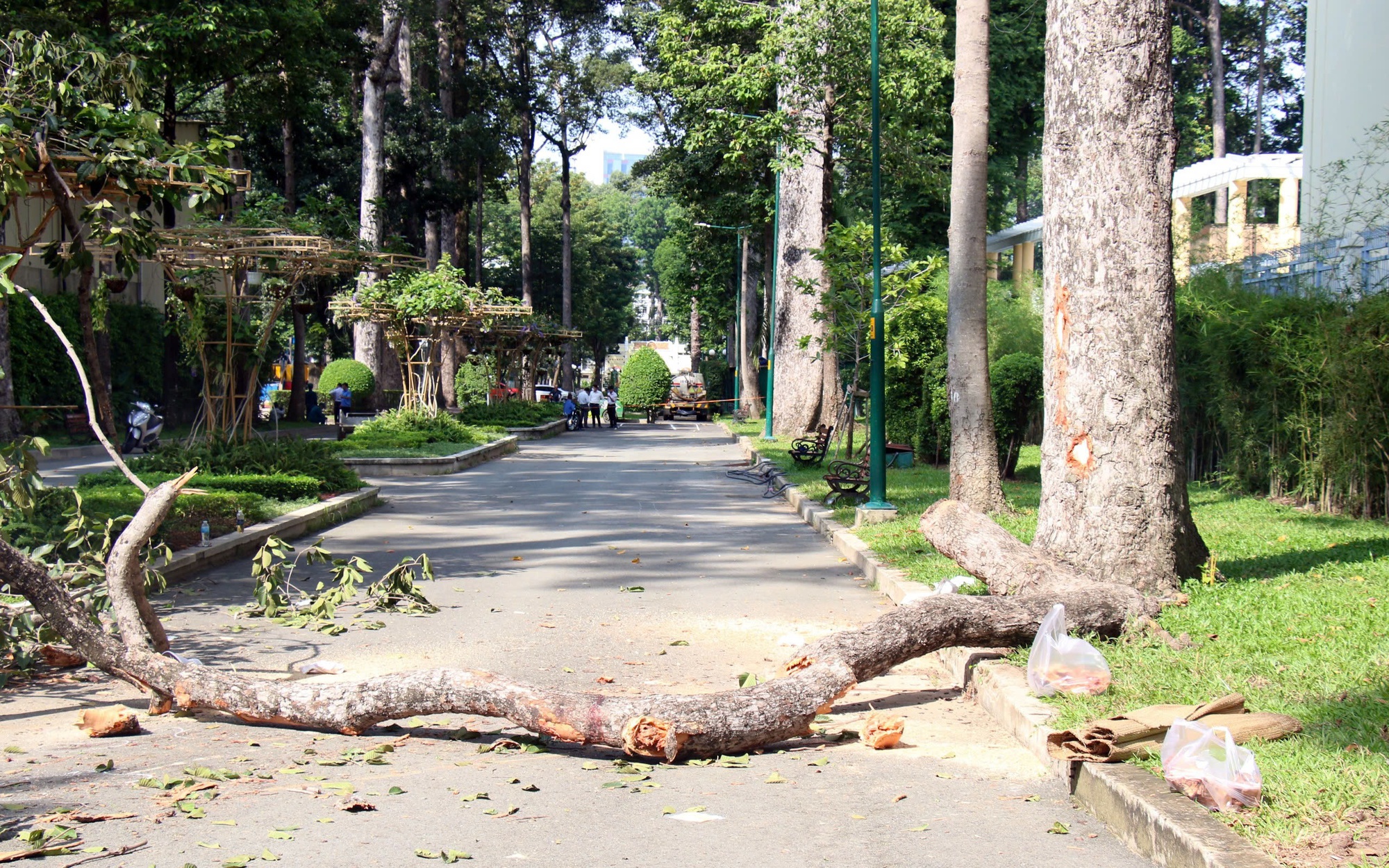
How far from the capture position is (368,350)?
118 feet

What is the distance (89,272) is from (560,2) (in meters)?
41.5

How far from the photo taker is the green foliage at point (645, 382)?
60.9 metres

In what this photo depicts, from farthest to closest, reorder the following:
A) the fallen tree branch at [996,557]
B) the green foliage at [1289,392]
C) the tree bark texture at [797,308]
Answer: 1. the tree bark texture at [797,308]
2. the green foliage at [1289,392]
3. the fallen tree branch at [996,557]

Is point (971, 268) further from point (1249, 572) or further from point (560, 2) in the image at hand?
point (560, 2)

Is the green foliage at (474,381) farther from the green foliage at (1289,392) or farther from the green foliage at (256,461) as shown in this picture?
the green foliage at (1289,392)

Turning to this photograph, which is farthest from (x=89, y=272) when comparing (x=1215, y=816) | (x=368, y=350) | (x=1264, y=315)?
(x=368, y=350)

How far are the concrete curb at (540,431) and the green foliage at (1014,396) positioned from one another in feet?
58.6

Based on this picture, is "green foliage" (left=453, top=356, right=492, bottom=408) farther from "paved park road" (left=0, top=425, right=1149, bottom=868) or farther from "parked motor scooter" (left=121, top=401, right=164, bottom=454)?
"paved park road" (left=0, top=425, right=1149, bottom=868)

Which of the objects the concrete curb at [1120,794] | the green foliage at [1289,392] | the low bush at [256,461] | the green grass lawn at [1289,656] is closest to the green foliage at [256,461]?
the low bush at [256,461]

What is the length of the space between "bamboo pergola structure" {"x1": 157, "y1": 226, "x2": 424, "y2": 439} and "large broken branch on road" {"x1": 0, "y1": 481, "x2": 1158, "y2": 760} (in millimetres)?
9884

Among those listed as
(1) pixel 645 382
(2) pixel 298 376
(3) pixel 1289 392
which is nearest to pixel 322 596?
(3) pixel 1289 392

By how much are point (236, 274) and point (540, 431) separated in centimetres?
2173

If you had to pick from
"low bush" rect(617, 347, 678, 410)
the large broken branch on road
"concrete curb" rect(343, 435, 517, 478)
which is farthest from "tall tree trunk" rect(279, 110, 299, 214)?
the large broken branch on road

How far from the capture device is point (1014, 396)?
18.3 m
